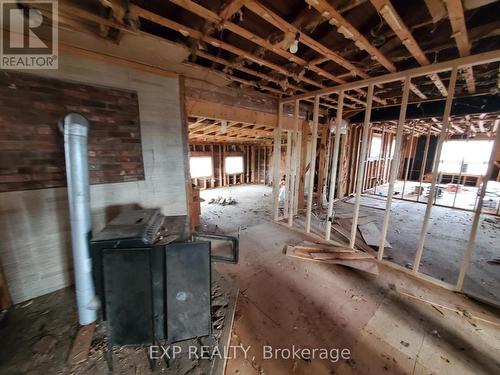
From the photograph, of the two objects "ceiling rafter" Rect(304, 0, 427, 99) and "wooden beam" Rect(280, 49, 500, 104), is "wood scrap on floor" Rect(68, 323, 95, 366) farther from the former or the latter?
"wooden beam" Rect(280, 49, 500, 104)

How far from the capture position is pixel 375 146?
7.45m

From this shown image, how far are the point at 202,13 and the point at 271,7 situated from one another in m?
0.54

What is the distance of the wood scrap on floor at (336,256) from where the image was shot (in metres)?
2.48

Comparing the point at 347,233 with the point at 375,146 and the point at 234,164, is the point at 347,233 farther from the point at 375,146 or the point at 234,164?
the point at 234,164

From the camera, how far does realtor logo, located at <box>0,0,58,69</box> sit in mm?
1396

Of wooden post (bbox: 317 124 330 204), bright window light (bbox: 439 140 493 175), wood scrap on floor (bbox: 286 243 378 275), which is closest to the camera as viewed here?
wood scrap on floor (bbox: 286 243 378 275)

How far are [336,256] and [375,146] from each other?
6.59 metres

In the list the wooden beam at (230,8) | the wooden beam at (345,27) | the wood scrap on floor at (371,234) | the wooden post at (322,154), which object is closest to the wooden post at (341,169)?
the wooden post at (322,154)

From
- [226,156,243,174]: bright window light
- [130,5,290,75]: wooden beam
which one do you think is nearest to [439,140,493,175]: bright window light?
[226,156,243,174]: bright window light

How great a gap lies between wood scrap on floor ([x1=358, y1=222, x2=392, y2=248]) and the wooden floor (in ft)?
2.33

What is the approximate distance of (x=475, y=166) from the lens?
8.85m

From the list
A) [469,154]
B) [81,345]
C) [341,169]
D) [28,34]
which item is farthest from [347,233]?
[469,154]

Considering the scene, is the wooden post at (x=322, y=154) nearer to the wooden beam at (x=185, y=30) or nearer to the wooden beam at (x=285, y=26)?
the wooden beam at (x=285, y=26)

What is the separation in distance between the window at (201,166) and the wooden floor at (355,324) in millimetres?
6016
